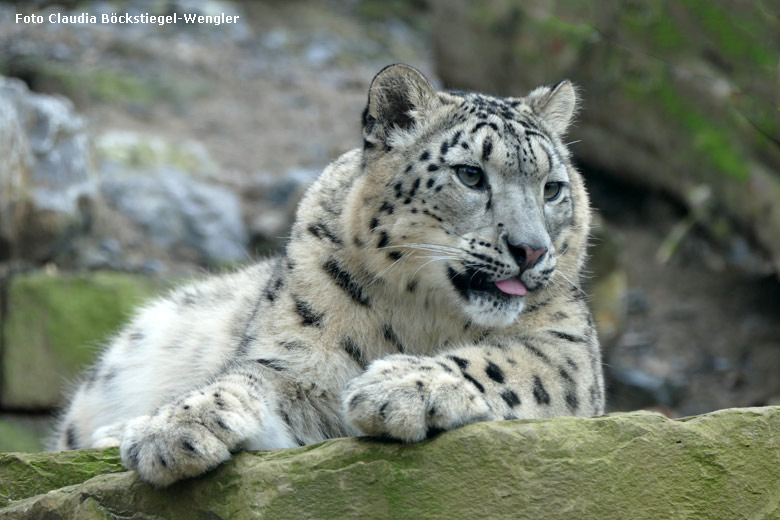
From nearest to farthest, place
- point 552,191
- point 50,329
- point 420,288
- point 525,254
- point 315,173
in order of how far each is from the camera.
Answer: point 525,254 → point 420,288 → point 552,191 → point 315,173 → point 50,329

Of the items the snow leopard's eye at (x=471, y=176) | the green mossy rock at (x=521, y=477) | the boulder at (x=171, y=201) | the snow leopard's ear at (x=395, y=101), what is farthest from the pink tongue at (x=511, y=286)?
the boulder at (x=171, y=201)

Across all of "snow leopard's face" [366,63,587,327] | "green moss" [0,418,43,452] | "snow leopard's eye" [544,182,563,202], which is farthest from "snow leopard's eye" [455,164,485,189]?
"green moss" [0,418,43,452]

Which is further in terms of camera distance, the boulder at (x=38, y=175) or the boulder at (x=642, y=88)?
the boulder at (x=642, y=88)

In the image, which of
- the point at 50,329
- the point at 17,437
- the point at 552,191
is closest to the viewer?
the point at 552,191

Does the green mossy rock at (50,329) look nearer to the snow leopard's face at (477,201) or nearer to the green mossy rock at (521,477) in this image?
the snow leopard's face at (477,201)

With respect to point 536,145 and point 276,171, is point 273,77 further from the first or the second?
point 536,145

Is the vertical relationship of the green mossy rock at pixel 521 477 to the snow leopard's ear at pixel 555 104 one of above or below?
below

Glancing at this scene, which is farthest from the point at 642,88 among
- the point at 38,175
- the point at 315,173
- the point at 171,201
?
the point at 38,175

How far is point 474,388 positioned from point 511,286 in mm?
614

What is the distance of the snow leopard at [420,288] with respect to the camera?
3.63m

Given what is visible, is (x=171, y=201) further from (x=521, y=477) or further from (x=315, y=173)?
(x=521, y=477)

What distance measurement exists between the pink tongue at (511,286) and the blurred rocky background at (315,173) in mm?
1776

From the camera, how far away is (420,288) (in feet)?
13.6

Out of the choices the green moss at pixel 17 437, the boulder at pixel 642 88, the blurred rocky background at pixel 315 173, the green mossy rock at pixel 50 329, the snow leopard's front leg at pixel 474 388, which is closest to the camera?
the snow leopard's front leg at pixel 474 388
